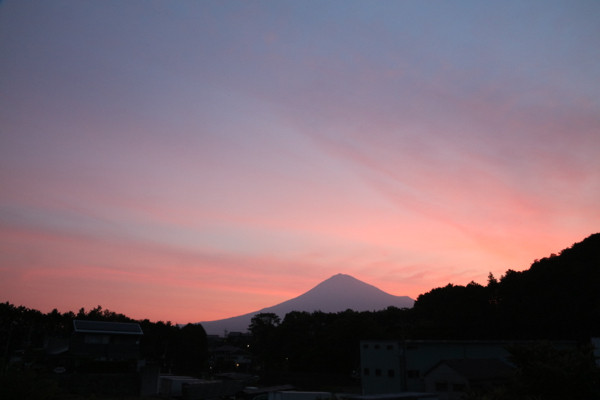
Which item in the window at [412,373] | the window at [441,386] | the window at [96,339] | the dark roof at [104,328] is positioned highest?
the dark roof at [104,328]

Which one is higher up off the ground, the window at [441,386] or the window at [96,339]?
the window at [96,339]

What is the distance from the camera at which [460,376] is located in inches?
1300

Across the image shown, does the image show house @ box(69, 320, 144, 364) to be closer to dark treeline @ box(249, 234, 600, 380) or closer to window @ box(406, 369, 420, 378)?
window @ box(406, 369, 420, 378)

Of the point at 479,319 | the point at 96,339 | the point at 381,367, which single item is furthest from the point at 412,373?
the point at 96,339

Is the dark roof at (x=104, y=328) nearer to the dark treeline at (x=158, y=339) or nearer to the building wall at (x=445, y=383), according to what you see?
the dark treeline at (x=158, y=339)

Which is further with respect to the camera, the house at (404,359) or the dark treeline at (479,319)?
the dark treeline at (479,319)

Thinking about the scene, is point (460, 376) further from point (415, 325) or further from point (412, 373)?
point (415, 325)

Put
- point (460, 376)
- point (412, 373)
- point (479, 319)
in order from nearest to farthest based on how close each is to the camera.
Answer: point (460, 376) → point (412, 373) → point (479, 319)

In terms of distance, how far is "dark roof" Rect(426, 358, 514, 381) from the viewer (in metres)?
33.4

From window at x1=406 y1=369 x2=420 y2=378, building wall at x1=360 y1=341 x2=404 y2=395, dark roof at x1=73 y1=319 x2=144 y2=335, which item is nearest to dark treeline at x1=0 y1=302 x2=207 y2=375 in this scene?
dark roof at x1=73 y1=319 x2=144 y2=335

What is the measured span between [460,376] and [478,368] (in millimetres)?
3208

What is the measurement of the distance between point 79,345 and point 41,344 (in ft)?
139

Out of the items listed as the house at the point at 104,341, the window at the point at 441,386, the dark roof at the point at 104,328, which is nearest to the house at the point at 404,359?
the window at the point at 441,386

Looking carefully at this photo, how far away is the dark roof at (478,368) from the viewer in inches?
1316
